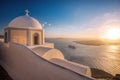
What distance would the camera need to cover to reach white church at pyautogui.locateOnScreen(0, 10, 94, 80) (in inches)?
156

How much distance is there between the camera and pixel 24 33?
978 cm

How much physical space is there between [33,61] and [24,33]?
5.22m

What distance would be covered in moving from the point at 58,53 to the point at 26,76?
3417mm

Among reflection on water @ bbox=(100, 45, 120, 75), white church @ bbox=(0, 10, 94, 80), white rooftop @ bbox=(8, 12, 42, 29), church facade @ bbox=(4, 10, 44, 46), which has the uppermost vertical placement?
white rooftop @ bbox=(8, 12, 42, 29)

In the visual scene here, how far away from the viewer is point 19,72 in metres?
6.83

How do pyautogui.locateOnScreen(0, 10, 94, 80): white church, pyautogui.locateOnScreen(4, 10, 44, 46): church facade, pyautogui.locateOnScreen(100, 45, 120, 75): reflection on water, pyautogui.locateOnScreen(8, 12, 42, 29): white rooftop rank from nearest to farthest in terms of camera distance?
pyautogui.locateOnScreen(0, 10, 94, 80): white church → pyautogui.locateOnScreen(4, 10, 44, 46): church facade → pyautogui.locateOnScreen(8, 12, 42, 29): white rooftop → pyautogui.locateOnScreen(100, 45, 120, 75): reflection on water

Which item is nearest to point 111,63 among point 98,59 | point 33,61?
point 98,59

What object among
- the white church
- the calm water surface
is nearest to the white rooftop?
the white church

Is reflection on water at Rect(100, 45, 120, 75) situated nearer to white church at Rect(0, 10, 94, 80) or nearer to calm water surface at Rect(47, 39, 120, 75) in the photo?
calm water surface at Rect(47, 39, 120, 75)

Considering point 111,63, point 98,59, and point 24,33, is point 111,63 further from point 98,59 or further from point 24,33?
point 24,33

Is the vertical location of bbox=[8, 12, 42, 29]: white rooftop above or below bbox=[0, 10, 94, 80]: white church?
above

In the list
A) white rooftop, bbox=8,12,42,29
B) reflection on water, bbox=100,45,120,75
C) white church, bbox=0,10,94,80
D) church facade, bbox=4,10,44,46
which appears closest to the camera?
white church, bbox=0,10,94,80

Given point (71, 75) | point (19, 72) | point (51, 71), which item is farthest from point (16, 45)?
point (71, 75)

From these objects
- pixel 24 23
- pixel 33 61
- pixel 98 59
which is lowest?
pixel 98 59
